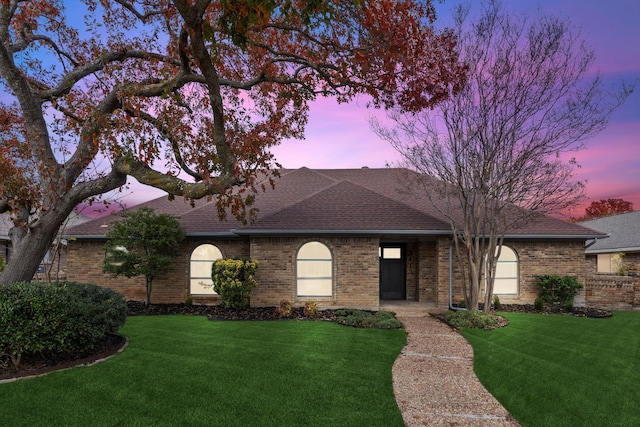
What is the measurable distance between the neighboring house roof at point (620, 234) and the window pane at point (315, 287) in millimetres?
17079

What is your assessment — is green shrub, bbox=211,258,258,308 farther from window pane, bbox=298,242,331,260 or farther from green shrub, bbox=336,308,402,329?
green shrub, bbox=336,308,402,329

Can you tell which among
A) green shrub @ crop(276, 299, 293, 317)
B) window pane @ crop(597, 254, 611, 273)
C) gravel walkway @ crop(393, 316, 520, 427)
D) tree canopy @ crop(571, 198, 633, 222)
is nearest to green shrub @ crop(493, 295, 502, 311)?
gravel walkway @ crop(393, 316, 520, 427)

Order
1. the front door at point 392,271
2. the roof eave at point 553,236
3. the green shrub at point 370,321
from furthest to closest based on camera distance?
the front door at point 392,271
the roof eave at point 553,236
the green shrub at point 370,321

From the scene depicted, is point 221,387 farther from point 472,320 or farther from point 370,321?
point 472,320

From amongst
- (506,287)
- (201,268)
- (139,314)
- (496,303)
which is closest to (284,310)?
(201,268)

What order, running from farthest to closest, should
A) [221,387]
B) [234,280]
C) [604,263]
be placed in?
[604,263] → [234,280] → [221,387]

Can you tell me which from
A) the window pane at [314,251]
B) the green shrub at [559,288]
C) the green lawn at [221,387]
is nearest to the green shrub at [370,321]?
the green lawn at [221,387]

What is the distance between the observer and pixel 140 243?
1346 cm

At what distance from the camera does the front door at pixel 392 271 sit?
15.9 metres

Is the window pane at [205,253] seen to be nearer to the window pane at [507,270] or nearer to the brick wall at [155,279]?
the brick wall at [155,279]

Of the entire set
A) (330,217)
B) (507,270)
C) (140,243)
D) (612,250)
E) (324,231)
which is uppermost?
(330,217)

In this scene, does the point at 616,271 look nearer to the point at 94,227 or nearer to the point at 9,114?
the point at 94,227

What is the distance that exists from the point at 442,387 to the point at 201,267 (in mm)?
10490

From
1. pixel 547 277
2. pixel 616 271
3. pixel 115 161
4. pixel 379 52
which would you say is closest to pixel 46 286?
pixel 115 161
